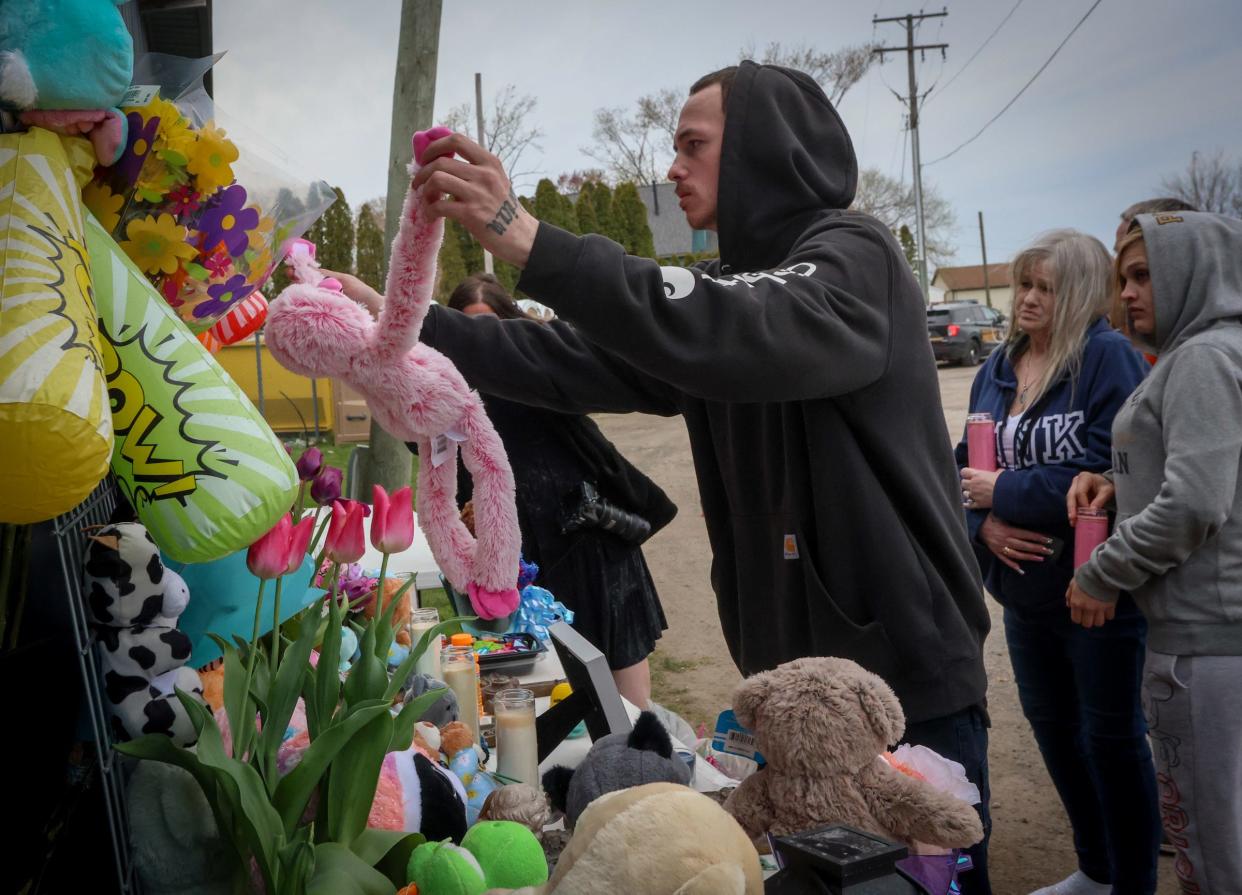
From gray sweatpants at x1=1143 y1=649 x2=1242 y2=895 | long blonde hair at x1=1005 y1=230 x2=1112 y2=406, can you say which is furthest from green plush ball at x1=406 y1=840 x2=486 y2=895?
long blonde hair at x1=1005 y1=230 x2=1112 y2=406

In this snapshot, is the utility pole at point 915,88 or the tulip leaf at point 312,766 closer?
the tulip leaf at point 312,766

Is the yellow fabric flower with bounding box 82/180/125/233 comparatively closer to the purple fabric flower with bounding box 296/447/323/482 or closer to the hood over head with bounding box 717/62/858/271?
the purple fabric flower with bounding box 296/447/323/482

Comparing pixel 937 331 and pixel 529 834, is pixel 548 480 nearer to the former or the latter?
pixel 529 834

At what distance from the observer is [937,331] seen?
23172mm

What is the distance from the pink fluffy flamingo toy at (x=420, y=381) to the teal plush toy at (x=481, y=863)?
380mm

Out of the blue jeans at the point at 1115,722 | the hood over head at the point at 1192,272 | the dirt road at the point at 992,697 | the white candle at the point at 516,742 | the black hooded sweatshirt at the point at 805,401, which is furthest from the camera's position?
the dirt road at the point at 992,697

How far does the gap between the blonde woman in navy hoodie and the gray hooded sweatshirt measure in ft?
1.00

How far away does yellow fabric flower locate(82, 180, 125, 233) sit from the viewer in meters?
1.01

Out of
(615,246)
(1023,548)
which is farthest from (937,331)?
(615,246)

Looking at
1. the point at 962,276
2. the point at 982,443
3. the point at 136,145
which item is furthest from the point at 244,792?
the point at 962,276

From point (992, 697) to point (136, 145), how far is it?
469cm

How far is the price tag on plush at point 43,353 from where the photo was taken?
2.42ft

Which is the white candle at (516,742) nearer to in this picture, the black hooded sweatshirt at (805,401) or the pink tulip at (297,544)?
the black hooded sweatshirt at (805,401)

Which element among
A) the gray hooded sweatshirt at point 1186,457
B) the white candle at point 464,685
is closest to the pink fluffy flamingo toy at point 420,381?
the white candle at point 464,685
